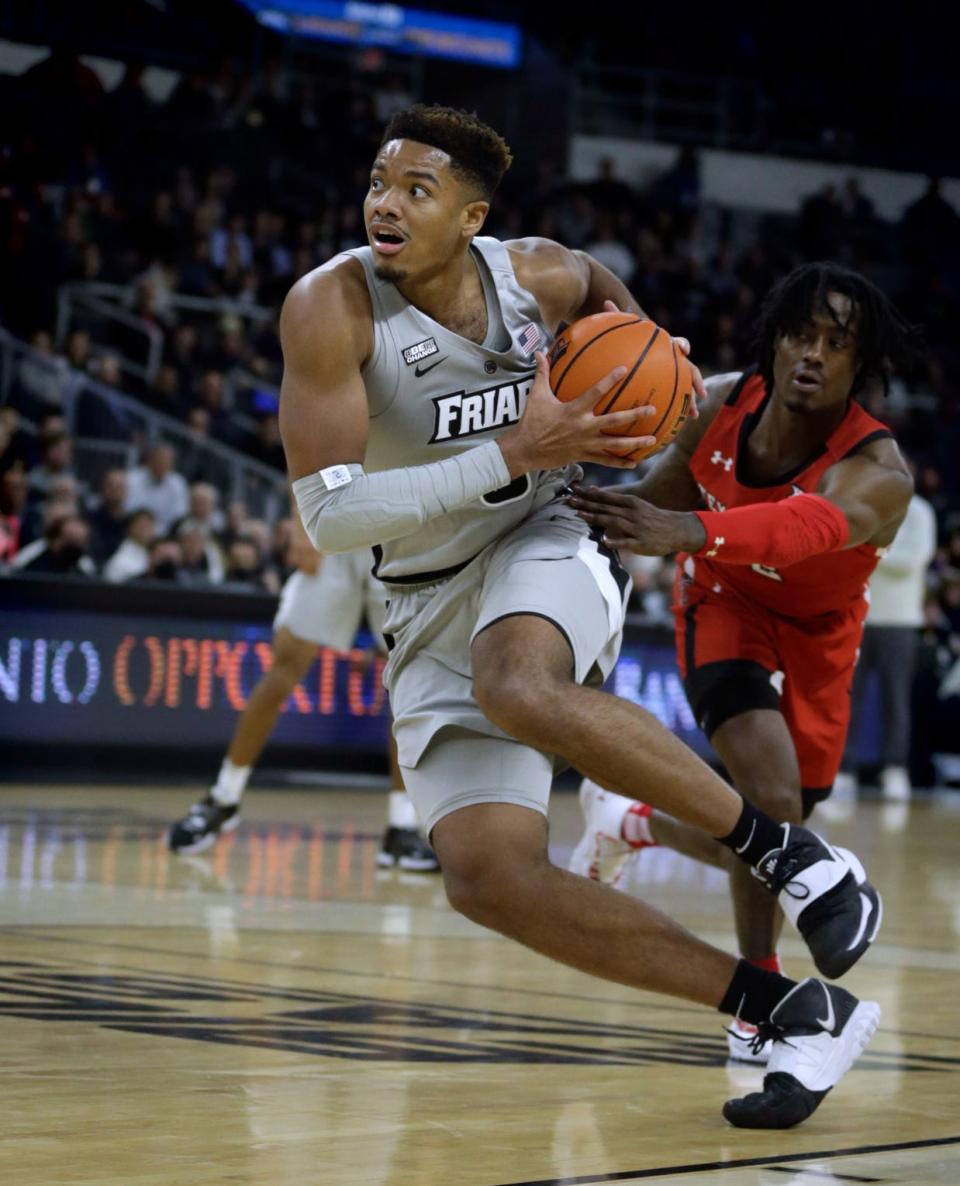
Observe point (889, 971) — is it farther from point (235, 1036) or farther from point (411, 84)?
point (411, 84)

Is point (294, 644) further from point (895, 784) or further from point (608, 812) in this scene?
point (895, 784)

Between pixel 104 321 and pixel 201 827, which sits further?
pixel 104 321

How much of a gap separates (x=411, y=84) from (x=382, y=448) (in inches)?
762

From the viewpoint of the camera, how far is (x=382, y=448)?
4.14 meters

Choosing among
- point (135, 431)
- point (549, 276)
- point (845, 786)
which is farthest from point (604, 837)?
point (135, 431)

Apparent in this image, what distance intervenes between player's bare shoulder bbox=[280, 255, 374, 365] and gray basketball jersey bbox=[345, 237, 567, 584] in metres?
0.04

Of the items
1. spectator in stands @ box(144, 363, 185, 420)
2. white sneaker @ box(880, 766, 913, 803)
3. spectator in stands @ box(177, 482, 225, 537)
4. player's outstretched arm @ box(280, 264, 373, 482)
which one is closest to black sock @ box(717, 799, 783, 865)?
player's outstretched arm @ box(280, 264, 373, 482)

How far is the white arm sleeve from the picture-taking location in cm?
379

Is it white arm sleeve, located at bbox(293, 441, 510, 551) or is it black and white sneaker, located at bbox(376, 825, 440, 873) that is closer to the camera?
white arm sleeve, located at bbox(293, 441, 510, 551)

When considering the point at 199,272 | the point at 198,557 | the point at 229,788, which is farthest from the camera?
the point at 199,272

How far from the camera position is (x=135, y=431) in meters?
13.8

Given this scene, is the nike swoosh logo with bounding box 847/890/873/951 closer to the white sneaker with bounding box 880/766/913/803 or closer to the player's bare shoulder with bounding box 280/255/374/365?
the player's bare shoulder with bounding box 280/255/374/365

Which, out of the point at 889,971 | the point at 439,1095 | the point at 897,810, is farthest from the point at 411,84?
the point at 439,1095

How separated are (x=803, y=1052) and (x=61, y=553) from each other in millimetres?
8555
